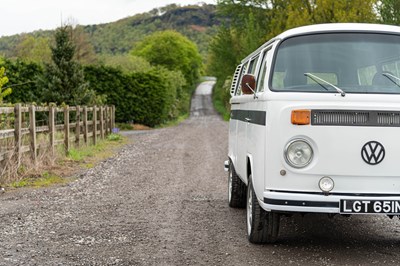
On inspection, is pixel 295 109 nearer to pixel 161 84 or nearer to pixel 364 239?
pixel 364 239

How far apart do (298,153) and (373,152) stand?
673mm

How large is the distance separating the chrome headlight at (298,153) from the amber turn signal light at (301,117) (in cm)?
16

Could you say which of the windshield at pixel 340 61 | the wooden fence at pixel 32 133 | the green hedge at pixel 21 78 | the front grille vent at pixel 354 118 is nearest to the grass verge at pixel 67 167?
the wooden fence at pixel 32 133

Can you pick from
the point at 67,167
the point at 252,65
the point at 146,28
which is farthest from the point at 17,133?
the point at 146,28

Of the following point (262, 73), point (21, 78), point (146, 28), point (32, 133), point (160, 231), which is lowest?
point (160, 231)

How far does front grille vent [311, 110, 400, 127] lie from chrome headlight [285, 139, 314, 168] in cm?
23

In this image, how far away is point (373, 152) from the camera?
4.96 m

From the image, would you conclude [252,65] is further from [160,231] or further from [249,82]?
[160,231]

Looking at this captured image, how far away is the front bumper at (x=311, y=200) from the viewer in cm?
491

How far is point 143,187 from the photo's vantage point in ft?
32.8

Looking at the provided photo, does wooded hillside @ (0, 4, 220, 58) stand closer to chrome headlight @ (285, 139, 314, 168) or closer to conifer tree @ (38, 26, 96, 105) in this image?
conifer tree @ (38, 26, 96, 105)

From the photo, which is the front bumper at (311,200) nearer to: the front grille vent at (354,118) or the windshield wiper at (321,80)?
the front grille vent at (354,118)

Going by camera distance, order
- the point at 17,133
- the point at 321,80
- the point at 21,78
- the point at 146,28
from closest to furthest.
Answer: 1. the point at 321,80
2. the point at 17,133
3. the point at 21,78
4. the point at 146,28

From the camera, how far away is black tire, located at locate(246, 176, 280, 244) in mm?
5535
